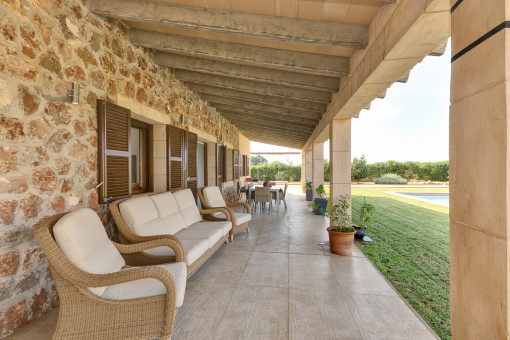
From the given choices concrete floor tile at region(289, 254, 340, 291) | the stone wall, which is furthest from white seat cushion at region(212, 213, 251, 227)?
the stone wall

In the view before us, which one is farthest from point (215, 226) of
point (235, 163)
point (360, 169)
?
point (360, 169)

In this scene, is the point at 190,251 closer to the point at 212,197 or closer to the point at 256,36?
the point at 212,197

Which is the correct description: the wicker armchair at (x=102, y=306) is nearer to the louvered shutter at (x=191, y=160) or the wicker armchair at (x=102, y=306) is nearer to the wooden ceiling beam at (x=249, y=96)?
the louvered shutter at (x=191, y=160)

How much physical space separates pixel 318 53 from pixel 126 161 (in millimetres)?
2845

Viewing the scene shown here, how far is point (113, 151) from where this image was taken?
9.10ft

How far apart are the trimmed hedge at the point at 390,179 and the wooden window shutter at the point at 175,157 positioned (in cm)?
1724

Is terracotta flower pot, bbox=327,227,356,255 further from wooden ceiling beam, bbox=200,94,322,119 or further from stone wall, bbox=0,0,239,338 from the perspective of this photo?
wooden ceiling beam, bbox=200,94,322,119

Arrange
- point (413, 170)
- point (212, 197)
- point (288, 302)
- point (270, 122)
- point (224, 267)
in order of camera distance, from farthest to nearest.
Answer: point (413, 170), point (270, 122), point (212, 197), point (224, 267), point (288, 302)

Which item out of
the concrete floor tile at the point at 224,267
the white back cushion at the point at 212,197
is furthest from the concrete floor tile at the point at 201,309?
the white back cushion at the point at 212,197

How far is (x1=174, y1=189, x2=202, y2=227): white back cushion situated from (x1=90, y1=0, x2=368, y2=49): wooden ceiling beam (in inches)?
91.8

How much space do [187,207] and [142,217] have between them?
44.0 inches

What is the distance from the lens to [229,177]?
26.6 feet

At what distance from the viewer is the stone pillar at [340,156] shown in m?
4.41

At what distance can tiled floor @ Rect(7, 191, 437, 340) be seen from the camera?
1802mm
